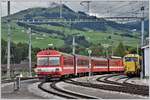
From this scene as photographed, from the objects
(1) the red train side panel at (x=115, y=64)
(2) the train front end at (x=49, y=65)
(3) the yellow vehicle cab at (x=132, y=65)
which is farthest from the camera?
(1) the red train side panel at (x=115, y=64)

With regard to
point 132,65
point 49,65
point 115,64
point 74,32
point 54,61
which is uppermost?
point 74,32

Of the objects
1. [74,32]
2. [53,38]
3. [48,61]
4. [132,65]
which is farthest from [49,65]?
[74,32]

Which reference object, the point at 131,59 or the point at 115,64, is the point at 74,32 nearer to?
the point at 115,64

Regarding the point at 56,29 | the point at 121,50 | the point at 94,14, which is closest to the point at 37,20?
the point at 94,14

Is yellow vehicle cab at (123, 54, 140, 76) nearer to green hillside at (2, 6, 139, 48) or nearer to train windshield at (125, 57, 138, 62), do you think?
train windshield at (125, 57, 138, 62)

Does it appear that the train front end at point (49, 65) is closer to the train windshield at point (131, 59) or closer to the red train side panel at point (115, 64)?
the train windshield at point (131, 59)

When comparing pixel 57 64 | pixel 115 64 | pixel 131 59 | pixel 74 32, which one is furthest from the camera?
pixel 74 32

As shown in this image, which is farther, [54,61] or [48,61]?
[54,61]

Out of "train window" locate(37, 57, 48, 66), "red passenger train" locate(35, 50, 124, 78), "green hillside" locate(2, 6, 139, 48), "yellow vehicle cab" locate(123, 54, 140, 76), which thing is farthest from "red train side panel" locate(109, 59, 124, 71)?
"train window" locate(37, 57, 48, 66)

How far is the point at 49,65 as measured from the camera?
3750 centimetres

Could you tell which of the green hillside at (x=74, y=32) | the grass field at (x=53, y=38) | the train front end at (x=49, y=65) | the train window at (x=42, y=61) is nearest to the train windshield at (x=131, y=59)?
the train front end at (x=49, y=65)

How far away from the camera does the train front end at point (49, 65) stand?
122 ft

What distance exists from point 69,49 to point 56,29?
20.5 metres

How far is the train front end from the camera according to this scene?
122 feet
